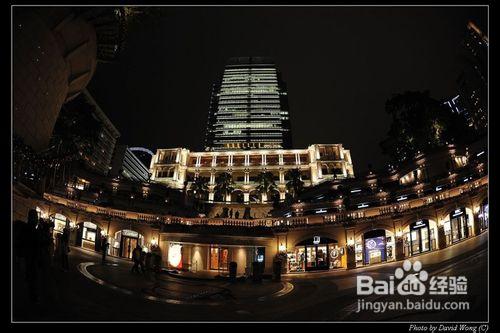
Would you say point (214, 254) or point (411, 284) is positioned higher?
point (411, 284)

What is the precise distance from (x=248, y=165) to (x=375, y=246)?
68.2 meters

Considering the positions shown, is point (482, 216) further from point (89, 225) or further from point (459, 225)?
point (89, 225)

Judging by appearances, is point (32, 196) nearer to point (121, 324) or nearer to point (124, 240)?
point (121, 324)

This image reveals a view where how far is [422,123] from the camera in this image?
172 ft

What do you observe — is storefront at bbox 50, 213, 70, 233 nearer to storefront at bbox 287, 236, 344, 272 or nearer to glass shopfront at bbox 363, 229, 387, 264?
storefront at bbox 287, 236, 344, 272

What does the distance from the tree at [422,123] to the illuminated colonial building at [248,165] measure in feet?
118

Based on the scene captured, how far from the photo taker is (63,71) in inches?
704

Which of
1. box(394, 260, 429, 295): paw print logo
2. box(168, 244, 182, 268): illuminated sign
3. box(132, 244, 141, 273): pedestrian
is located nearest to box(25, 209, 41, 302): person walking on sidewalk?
box(132, 244, 141, 273): pedestrian

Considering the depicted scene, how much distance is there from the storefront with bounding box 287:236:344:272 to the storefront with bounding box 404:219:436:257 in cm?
598

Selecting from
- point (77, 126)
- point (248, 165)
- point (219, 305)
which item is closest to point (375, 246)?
point (219, 305)

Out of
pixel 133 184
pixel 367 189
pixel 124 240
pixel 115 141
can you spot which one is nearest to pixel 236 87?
pixel 115 141

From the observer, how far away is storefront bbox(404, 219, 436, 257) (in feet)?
95.8

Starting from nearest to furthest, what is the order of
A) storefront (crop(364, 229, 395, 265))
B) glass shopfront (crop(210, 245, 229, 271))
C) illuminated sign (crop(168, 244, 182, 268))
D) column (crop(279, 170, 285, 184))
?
storefront (crop(364, 229, 395, 265)) < illuminated sign (crop(168, 244, 182, 268)) < glass shopfront (crop(210, 245, 229, 271)) < column (crop(279, 170, 285, 184))

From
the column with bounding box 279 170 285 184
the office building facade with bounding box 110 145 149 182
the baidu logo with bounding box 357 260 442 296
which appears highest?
the office building facade with bounding box 110 145 149 182
